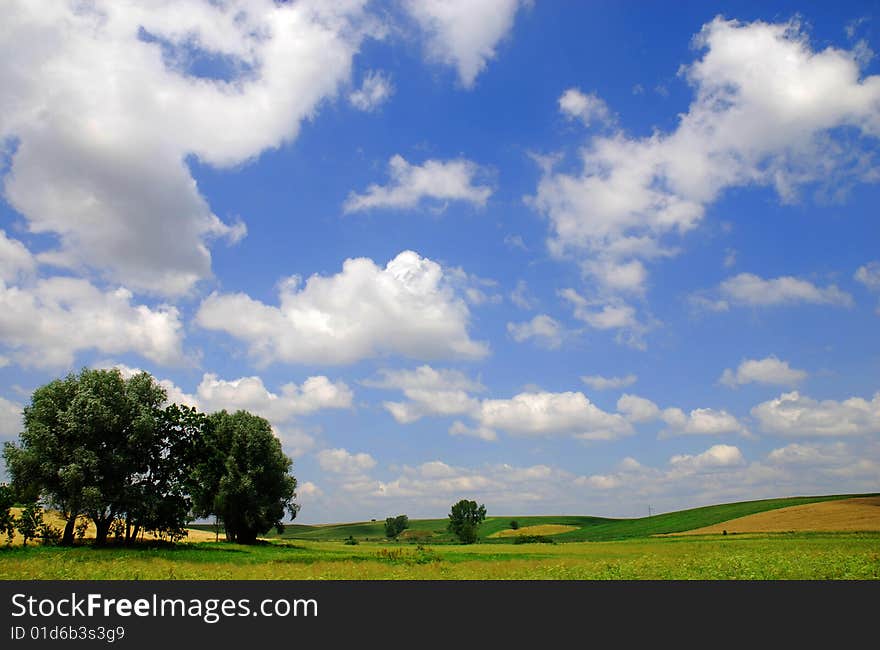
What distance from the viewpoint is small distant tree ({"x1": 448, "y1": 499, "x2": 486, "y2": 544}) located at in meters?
171

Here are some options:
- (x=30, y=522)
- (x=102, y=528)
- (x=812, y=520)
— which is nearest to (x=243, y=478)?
(x=102, y=528)

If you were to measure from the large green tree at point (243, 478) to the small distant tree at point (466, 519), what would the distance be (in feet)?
311

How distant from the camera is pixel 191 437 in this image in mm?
68062

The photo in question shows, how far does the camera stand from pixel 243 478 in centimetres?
7812

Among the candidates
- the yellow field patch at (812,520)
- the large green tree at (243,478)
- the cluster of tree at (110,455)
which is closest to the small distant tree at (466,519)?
the yellow field patch at (812,520)

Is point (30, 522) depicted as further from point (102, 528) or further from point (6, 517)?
point (102, 528)

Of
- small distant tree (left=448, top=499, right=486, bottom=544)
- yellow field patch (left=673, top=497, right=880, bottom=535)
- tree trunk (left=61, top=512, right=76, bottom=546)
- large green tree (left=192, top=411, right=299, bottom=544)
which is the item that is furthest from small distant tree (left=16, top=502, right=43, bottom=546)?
small distant tree (left=448, top=499, right=486, bottom=544)

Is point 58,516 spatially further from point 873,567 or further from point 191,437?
point 873,567

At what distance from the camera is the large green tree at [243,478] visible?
78062mm

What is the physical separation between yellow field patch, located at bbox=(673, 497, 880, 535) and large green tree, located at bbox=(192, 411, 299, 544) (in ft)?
263

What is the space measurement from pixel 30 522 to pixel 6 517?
2607mm
